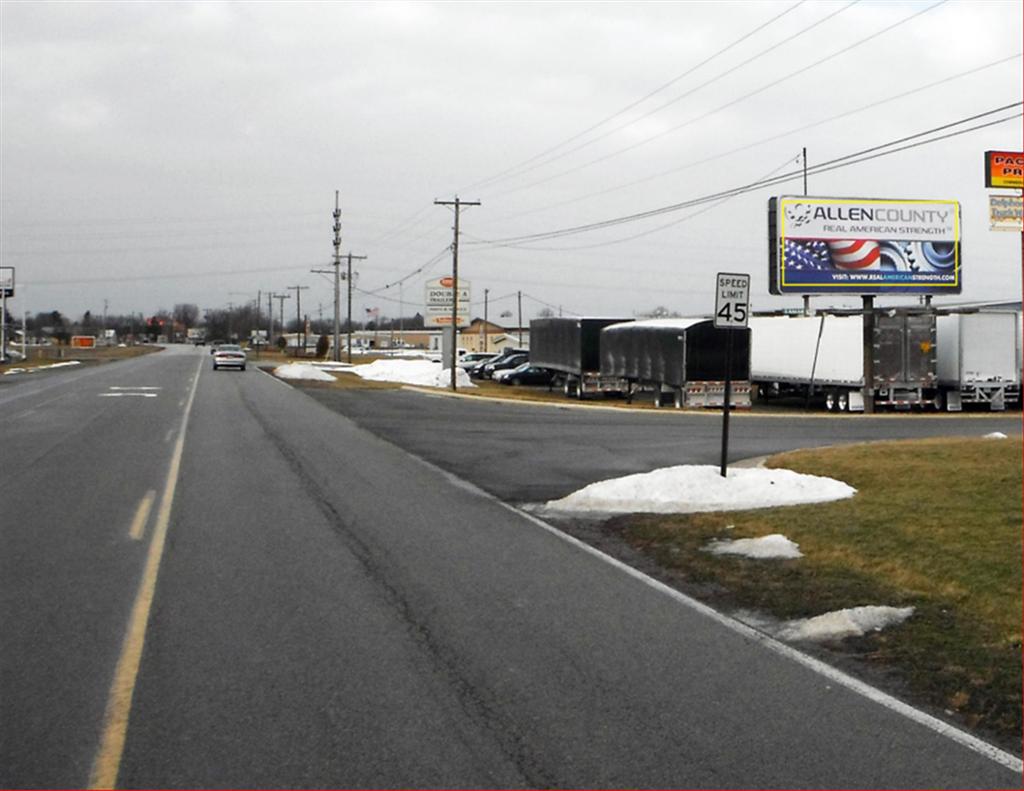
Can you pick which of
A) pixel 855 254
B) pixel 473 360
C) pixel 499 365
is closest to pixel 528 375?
pixel 499 365

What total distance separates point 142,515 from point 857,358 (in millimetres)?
29860

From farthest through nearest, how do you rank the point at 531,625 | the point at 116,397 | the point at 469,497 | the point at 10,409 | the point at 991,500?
the point at 116,397
the point at 10,409
the point at 469,497
the point at 991,500
the point at 531,625

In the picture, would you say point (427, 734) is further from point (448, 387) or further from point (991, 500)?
point (448, 387)

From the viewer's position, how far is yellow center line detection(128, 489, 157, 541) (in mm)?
12328

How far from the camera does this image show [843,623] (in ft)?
27.9

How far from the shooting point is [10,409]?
3447 cm

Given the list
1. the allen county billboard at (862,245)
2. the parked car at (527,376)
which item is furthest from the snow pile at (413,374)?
the allen county billboard at (862,245)

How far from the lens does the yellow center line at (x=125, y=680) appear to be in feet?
17.8

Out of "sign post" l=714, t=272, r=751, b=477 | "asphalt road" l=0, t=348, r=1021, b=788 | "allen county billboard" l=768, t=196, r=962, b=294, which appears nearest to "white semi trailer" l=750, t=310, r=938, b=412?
"allen county billboard" l=768, t=196, r=962, b=294

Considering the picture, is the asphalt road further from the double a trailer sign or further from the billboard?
the double a trailer sign

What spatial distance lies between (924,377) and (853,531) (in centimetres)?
2830

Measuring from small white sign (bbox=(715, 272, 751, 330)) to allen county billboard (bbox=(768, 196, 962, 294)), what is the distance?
96.4ft

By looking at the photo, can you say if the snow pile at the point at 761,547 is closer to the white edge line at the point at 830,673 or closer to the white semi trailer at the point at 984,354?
the white edge line at the point at 830,673

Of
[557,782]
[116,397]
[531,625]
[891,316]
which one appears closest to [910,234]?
[891,316]
